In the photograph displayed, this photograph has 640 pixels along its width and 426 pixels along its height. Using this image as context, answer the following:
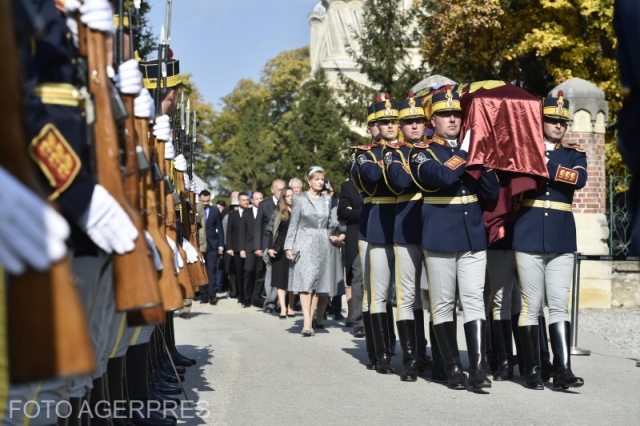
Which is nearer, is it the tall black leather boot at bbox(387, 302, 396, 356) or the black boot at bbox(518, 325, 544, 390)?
the black boot at bbox(518, 325, 544, 390)

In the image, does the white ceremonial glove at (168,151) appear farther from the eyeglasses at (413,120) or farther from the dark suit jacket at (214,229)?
the dark suit jacket at (214,229)

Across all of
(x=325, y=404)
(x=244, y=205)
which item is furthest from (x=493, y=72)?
(x=325, y=404)

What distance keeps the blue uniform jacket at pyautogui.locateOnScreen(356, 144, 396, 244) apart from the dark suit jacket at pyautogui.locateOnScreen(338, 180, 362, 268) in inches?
142

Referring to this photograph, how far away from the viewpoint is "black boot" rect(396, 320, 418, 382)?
30.9 ft

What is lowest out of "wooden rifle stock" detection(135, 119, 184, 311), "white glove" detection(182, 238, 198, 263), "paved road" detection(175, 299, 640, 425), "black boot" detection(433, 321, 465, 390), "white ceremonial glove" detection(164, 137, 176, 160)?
"paved road" detection(175, 299, 640, 425)

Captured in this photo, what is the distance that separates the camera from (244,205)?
20969 mm

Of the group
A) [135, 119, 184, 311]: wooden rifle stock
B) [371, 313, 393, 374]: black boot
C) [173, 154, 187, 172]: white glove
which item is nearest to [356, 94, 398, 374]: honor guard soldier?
[371, 313, 393, 374]: black boot

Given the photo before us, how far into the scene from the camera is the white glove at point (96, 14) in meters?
4.11

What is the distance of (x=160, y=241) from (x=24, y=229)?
301cm

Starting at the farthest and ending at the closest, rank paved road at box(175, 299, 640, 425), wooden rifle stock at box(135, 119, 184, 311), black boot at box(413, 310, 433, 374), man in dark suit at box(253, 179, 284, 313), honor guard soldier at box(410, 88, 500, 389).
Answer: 1. man in dark suit at box(253, 179, 284, 313)
2. black boot at box(413, 310, 433, 374)
3. honor guard soldier at box(410, 88, 500, 389)
4. paved road at box(175, 299, 640, 425)
5. wooden rifle stock at box(135, 119, 184, 311)

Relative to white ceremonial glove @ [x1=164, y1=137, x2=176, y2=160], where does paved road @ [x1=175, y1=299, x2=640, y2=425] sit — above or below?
below

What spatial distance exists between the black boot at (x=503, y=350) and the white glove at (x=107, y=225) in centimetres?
609

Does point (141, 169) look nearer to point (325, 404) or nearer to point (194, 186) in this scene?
point (325, 404)

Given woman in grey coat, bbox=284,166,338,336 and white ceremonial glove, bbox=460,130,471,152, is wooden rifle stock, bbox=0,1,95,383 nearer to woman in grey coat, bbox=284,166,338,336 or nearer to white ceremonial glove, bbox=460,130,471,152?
white ceremonial glove, bbox=460,130,471,152
